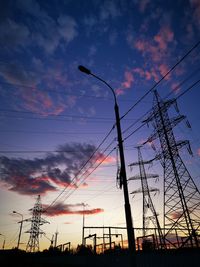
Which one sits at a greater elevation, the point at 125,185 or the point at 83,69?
the point at 83,69

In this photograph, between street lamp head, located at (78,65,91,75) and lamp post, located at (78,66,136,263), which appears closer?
lamp post, located at (78,66,136,263)

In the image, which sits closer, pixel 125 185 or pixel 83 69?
Answer: pixel 125 185

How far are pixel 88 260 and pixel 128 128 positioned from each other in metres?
18.9

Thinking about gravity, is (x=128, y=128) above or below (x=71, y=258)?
above

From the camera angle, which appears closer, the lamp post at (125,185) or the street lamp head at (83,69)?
the lamp post at (125,185)

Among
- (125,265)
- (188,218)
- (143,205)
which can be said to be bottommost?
(125,265)

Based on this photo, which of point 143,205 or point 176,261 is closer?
point 176,261

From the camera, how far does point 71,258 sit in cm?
3005

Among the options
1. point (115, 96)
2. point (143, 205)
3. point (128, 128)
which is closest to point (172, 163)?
point (128, 128)

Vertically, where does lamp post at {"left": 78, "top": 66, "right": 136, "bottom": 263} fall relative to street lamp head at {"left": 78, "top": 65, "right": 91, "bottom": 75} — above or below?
below

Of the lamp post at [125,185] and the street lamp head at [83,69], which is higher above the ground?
the street lamp head at [83,69]

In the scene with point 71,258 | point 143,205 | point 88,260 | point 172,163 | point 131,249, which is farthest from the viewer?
point 143,205

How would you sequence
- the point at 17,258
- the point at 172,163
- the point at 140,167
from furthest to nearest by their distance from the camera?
the point at 17,258 → the point at 140,167 → the point at 172,163

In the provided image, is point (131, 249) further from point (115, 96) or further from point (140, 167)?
point (140, 167)
